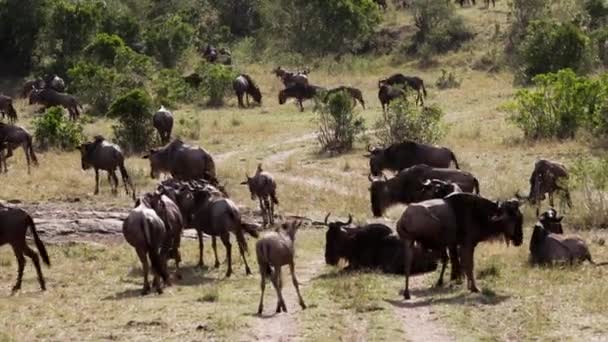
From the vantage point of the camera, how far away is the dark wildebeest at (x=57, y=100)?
4138 cm

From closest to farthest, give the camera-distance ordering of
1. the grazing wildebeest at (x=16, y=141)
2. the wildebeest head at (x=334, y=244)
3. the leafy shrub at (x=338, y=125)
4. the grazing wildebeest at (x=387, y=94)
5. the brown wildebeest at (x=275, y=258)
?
the brown wildebeest at (x=275, y=258), the wildebeest head at (x=334, y=244), the grazing wildebeest at (x=16, y=141), the leafy shrub at (x=338, y=125), the grazing wildebeest at (x=387, y=94)

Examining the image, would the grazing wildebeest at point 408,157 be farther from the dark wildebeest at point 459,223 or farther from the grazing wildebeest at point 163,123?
the grazing wildebeest at point 163,123

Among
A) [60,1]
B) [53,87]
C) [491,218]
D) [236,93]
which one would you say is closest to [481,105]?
[236,93]

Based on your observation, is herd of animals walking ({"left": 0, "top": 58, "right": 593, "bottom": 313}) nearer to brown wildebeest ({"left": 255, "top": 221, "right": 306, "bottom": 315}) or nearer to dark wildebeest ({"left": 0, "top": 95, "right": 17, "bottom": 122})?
brown wildebeest ({"left": 255, "top": 221, "right": 306, "bottom": 315})

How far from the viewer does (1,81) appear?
182 feet

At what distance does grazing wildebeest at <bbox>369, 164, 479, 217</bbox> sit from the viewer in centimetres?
2111

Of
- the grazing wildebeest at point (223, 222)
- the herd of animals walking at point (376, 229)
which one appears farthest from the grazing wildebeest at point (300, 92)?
the grazing wildebeest at point (223, 222)

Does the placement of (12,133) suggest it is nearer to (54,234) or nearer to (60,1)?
(54,234)

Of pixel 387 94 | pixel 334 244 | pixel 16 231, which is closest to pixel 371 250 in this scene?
pixel 334 244

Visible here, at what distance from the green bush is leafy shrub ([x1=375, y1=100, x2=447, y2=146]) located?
30.7 ft

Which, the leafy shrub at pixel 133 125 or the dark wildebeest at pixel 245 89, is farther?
the dark wildebeest at pixel 245 89

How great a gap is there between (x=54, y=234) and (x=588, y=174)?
1070cm

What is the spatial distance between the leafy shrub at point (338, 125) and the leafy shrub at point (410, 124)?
1.44m

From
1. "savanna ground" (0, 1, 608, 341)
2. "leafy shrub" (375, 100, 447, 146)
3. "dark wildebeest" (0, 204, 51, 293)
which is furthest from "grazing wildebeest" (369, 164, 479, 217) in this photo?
"leafy shrub" (375, 100, 447, 146)
